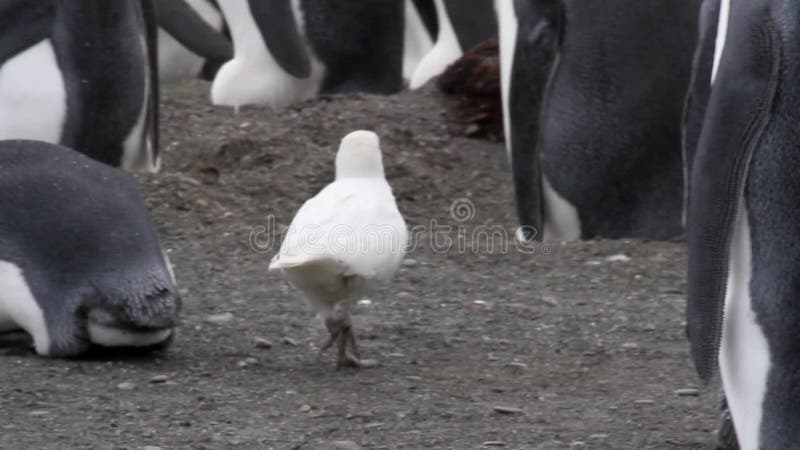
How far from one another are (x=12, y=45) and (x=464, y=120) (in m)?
2.07

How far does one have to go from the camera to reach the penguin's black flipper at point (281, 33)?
845 cm

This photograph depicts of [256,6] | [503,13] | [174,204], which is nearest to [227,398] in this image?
[174,204]

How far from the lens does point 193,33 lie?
8.45 meters

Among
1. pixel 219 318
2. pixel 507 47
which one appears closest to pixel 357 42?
pixel 507 47

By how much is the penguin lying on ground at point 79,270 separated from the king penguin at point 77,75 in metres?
1.79

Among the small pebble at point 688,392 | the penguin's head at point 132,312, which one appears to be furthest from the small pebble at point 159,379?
the small pebble at point 688,392

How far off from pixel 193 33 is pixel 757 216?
536cm

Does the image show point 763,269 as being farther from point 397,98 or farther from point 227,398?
point 397,98

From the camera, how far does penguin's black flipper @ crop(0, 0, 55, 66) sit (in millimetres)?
6324

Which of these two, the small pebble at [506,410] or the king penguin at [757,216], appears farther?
the small pebble at [506,410]

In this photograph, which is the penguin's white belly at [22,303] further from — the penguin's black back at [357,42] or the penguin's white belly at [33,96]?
the penguin's black back at [357,42]

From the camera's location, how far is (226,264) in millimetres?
5879

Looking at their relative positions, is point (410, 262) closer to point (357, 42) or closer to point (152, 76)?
point (152, 76)

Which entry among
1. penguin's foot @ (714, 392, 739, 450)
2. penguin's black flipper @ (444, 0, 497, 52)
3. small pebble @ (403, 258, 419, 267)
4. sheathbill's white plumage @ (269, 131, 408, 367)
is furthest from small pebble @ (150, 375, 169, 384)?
penguin's black flipper @ (444, 0, 497, 52)
